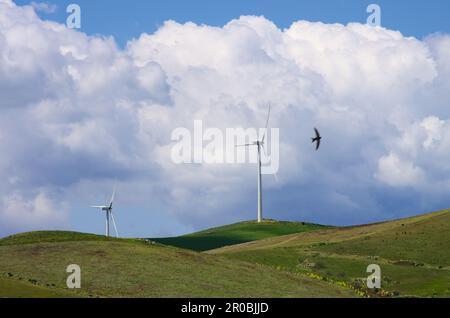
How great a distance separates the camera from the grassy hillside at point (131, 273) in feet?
243

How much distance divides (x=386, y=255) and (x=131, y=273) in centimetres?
3903

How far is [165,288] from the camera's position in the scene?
7569 centimetres

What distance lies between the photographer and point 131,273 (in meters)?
81.8

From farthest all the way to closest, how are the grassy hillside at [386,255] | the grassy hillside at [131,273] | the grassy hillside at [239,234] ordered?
the grassy hillside at [239,234], the grassy hillside at [386,255], the grassy hillside at [131,273]

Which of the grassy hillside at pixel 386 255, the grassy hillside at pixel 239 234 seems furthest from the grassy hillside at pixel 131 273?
the grassy hillside at pixel 239 234

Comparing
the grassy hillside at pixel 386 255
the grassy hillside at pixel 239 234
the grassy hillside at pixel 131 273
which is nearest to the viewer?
the grassy hillside at pixel 131 273

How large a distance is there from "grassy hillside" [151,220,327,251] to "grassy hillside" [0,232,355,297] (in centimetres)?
6678

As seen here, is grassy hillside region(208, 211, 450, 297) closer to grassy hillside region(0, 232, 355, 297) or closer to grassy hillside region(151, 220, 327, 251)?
grassy hillside region(0, 232, 355, 297)

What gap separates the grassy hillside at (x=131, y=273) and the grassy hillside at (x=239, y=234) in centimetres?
6678

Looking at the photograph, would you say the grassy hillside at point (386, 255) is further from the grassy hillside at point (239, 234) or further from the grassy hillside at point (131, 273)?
the grassy hillside at point (239, 234)
